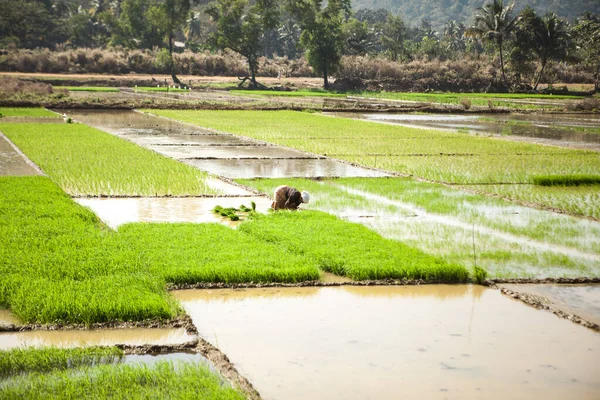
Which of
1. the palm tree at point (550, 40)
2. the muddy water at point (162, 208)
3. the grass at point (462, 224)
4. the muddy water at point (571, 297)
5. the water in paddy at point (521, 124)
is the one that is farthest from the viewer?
the palm tree at point (550, 40)

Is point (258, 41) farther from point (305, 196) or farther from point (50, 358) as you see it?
point (50, 358)

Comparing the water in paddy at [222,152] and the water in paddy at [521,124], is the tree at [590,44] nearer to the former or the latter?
the water in paddy at [521,124]

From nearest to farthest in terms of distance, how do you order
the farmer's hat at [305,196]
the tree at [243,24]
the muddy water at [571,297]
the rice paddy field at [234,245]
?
the rice paddy field at [234,245]
the muddy water at [571,297]
the farmer's hat at [305,196]
the tree at [243,24]

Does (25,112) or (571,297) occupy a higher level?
(25,112)

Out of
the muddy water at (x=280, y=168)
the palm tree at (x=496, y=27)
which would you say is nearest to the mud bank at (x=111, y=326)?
the muddy water at (x=280, y=168)

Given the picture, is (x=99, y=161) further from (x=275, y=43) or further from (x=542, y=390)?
(x=275, y=43)

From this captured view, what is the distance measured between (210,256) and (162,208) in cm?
285

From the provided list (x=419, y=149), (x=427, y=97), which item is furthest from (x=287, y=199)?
(x=427, y=97)

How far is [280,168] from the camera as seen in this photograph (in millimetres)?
13320

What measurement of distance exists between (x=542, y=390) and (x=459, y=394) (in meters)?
0.50

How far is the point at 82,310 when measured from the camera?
199 inches

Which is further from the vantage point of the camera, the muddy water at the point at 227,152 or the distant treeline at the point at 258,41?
the distant treeline at the point at 258,41

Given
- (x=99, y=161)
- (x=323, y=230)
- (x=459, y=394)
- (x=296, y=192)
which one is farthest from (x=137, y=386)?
(x=99, y=161)

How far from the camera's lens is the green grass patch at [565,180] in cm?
1212
